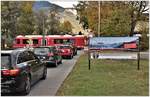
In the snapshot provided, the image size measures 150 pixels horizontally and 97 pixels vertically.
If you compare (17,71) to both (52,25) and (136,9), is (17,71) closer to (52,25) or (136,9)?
(136,9)

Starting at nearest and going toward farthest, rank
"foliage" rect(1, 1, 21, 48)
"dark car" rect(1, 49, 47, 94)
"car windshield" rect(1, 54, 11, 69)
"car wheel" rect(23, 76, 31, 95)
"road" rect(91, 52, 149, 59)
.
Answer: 1. "dark car" rect(1, 49, 47, 94)
2. "car windshield" rect(1, 54, 11, 69)
3. "car wheel" rect(23, 76, 31, 95)
4. "road" rect(91, 52, 149, 59)
5. "foliage" rect(1, 1, 21, 48)

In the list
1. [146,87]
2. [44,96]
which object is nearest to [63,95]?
[44,96]

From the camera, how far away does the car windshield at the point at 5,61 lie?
1175cm

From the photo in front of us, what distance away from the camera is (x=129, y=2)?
3822 cm

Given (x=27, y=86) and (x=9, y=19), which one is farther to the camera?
(x=9, y=19)

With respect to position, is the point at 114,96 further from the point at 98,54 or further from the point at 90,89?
the point at 98,54

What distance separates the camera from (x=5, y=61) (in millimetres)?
11969

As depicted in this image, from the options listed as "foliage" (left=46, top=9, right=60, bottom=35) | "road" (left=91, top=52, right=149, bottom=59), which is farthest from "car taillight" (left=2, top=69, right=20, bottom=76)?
"foliage" (left=46, top=9, right=60, bottom=35)

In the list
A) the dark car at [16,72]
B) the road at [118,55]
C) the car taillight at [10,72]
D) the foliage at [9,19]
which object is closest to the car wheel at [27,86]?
the dark car at [16,72]

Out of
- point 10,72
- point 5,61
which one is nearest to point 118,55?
point 5,61

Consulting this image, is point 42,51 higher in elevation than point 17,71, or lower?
lower

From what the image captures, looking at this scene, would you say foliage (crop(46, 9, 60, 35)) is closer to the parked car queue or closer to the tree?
the tree

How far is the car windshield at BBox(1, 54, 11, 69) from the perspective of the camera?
11.8 meters

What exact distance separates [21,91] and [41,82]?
Result: 337cm
